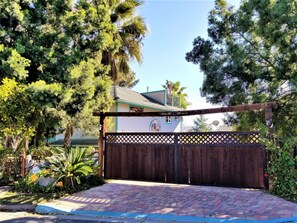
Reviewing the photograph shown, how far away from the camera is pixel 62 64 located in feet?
A: 27.6

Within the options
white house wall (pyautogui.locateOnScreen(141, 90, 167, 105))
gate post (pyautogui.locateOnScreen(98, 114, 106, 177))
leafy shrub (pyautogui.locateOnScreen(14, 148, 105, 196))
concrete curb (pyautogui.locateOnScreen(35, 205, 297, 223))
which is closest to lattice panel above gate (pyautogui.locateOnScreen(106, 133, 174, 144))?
gate post (pyautogui.locateOnScreen(98, 114, 106, 177))

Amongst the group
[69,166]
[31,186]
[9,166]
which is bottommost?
[31,186]

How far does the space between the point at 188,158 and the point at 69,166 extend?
146 inches

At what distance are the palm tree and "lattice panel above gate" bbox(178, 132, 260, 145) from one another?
578 centimetres

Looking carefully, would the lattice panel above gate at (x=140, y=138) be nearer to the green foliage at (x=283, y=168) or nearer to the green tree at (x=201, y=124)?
the green foliage at (x=283, y=168)

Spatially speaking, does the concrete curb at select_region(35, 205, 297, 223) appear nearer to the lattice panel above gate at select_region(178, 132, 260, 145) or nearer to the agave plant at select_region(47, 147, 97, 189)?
the agave plant at select_region(47, 147, 97, 189)

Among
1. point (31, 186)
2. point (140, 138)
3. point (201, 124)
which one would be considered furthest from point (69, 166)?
point (201, 124)

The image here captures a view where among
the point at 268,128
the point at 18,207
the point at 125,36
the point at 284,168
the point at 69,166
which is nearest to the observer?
the point at 18,207

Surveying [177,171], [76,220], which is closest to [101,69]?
[177,171]

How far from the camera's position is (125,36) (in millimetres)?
13180

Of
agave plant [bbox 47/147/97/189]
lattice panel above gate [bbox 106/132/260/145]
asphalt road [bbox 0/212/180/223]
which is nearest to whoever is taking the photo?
asphalt road [bbox 0/212/180/223]

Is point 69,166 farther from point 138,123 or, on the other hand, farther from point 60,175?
point 138,123

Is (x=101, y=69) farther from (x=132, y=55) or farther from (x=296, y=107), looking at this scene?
(x=296, y=107)

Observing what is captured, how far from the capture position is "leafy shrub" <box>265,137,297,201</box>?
21.6 feet
